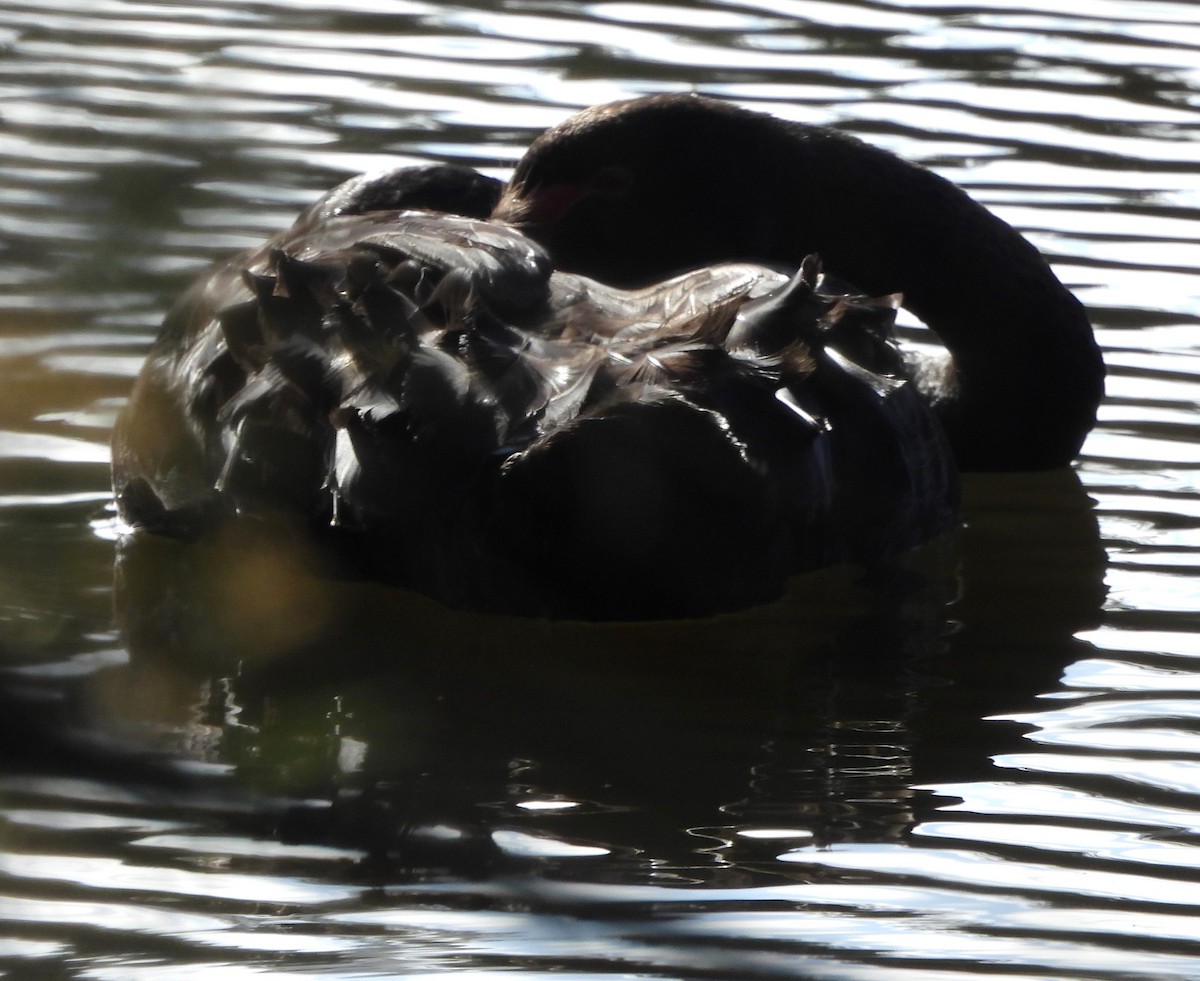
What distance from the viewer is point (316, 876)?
3059 mm

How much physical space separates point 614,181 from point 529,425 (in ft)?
7.21

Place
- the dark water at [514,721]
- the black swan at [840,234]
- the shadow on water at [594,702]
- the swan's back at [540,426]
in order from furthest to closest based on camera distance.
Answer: the black swan at [840,234], the swan's back at [540,426], the shadow on water at [594,702], the dark water at [514,721]

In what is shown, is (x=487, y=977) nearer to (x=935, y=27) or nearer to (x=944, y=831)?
(x=944, y=831)

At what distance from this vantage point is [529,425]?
3.70 meters

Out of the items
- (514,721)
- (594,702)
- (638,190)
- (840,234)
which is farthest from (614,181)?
(514,721)

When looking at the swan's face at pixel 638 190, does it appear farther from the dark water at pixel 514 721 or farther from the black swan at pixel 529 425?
the dark water at pixel 514 721

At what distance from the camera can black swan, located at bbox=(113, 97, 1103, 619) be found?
12.1ft

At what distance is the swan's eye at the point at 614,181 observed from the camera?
5746 millimetres

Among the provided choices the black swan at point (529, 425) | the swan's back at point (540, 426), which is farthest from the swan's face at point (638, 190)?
the swan's back at point (540, 426)

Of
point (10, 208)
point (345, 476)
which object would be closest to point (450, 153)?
point (345, 476)

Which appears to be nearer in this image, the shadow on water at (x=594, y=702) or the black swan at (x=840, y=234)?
the shadow on water at (x=594, y=702)

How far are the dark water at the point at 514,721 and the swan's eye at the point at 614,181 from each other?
1266 millimetres

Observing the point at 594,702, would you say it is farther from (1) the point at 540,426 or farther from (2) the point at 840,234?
(2) the point at 840,234

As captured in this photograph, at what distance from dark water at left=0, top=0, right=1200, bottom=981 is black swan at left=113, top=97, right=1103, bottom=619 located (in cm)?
22
